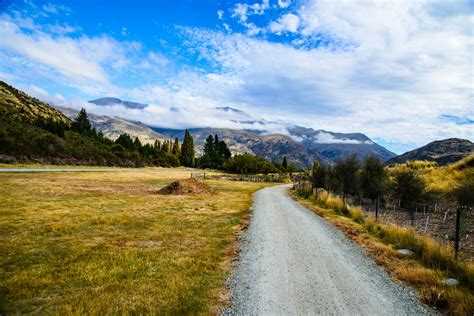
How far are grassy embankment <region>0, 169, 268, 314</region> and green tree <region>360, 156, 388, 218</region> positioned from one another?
1837 cm

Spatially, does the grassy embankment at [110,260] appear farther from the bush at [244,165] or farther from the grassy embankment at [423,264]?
the bush at [244,165]

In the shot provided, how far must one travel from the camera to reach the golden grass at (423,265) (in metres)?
6.55

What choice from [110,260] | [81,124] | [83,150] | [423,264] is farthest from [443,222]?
[81,124]

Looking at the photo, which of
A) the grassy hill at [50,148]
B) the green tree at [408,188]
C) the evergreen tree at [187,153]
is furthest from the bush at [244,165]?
the green tree at [408,188]

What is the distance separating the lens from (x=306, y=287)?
7238mm

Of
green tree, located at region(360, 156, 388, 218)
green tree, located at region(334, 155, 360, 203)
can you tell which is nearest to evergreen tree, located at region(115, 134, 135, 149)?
green tree, located at region(334, 155, 360, 203)

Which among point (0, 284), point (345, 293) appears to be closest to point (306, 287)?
point (345, 293)

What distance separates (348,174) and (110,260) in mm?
32550

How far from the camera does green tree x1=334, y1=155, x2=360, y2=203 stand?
1368 inches

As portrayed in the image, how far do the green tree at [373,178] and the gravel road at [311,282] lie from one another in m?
19.0

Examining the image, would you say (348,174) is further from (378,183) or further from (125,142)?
(125,142)

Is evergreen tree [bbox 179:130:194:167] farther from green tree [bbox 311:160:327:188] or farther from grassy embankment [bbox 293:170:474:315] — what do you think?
grassy embankment [bbox 293:170:474:315]

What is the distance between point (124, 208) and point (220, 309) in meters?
14.3

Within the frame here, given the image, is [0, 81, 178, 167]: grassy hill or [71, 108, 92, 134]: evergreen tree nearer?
[0, 81, 178, 167]: grassy hill
